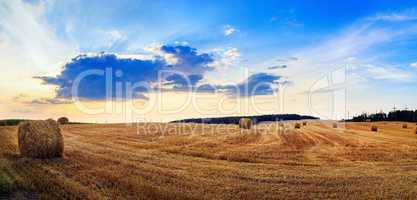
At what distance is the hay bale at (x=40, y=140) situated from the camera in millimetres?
11742

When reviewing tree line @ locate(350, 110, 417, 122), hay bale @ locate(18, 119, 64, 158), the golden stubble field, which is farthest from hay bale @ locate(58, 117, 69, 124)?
tree line @ locate(350, 110, 417, 122)

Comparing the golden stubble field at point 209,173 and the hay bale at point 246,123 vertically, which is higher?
the hay bale at point 246,123

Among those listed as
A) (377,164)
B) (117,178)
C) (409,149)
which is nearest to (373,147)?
(409,149)

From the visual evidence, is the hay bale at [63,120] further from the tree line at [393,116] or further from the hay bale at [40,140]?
the tree line at [393,116]

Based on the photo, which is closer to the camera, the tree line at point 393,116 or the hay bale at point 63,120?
the hay bale at point 63,120

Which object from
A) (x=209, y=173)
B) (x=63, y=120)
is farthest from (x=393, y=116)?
(x=209, y=173)

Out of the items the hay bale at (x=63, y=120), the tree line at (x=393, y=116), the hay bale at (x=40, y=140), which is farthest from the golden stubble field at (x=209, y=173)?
the tree line at (x=393, y=116)

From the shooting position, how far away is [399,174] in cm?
997

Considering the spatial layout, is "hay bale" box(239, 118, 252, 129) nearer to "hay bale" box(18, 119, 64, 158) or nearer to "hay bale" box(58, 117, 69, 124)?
"hay bale" box(58, 117, 69, 124)

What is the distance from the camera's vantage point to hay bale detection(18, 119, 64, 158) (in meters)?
11.7

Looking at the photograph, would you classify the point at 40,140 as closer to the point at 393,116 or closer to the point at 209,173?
the point at 209,173

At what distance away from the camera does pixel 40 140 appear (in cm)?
1188

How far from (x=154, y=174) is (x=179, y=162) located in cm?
193

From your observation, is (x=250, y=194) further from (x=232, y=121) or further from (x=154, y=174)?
(x=232, y=121)
